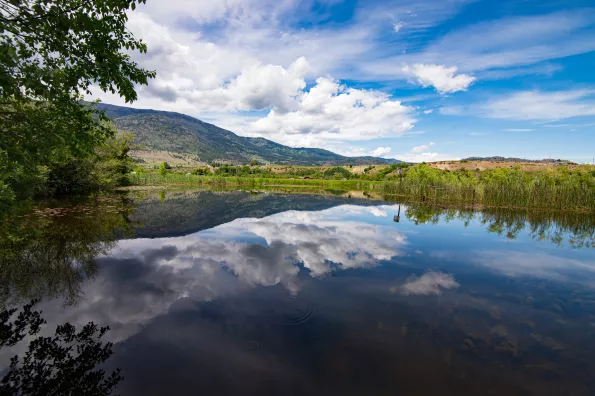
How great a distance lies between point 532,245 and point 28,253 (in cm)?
2053

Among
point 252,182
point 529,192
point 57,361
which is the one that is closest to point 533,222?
point 529,192

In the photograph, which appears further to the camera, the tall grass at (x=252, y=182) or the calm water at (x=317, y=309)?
the tall grass at (x=252, y=182)

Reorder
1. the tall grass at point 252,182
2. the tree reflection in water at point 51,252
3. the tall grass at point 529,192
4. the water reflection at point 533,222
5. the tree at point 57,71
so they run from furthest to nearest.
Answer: the tall grass at point 252,182 < the tall grass at point 529,192 < the water reflection at point 533,222 < the tree reflection in water at point 51,252 < the tree at point 57,71

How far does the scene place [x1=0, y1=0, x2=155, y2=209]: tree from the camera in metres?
3.76

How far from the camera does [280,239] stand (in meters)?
13.9

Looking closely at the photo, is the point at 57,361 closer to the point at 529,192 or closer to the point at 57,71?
the point at 57,71

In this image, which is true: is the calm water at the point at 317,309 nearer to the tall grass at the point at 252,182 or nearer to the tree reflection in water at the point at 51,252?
the tree reflection in water at the point at 51,252

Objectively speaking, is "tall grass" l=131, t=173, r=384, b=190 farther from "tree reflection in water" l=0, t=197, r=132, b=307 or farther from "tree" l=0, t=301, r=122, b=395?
"tree" l=0, t=301, r=122, b=395

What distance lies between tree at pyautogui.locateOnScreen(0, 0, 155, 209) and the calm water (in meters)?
3.26

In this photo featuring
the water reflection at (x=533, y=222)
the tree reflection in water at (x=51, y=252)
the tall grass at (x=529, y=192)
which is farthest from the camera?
the tall grass at (x=529, y=192)

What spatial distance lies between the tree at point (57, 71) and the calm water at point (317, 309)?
10.7ft

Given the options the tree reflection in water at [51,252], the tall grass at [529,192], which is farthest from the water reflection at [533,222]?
the tree reflection in water at [51,252]

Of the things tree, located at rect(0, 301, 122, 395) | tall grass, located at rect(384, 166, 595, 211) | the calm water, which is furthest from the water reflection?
tree, located at rect(0, 301, 122, 395)

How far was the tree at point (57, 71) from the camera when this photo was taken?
3760mm
